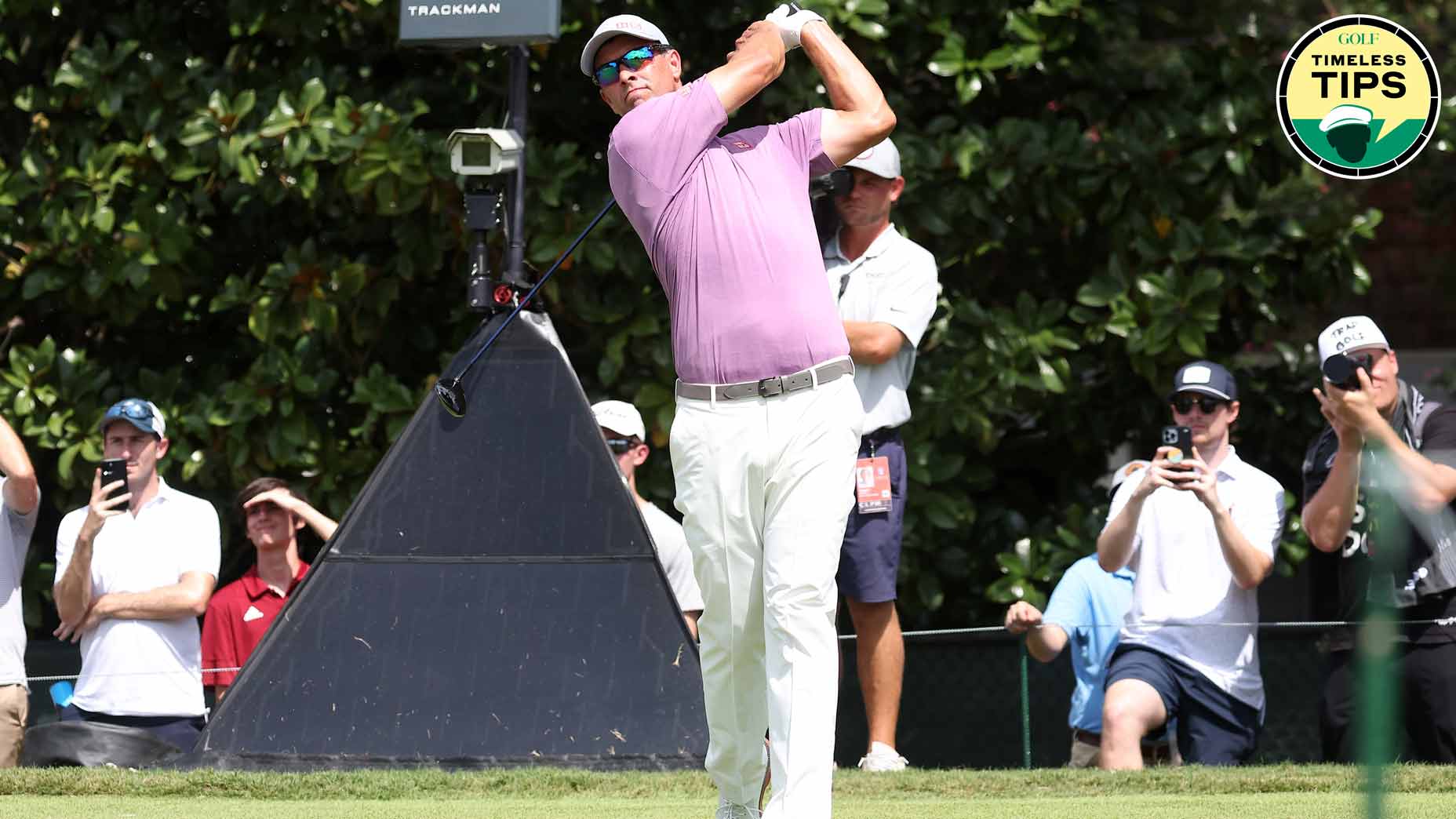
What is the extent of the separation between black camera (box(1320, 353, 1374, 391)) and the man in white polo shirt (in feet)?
12.9

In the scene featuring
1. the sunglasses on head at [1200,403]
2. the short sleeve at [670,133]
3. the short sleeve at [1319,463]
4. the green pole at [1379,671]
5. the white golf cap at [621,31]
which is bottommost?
the green pole at [1379,671]

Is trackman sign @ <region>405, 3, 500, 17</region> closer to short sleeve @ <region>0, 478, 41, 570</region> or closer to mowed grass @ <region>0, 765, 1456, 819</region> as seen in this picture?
short sleeve @ <region>0, 478, 41, 570</region>

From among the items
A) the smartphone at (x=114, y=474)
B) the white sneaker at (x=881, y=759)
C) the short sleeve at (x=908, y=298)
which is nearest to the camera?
the white sneaker at (x=881, y=759)

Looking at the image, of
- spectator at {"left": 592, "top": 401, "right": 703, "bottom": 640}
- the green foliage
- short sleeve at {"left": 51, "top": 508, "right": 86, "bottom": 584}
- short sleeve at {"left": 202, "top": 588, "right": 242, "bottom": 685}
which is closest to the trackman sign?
the green foliage

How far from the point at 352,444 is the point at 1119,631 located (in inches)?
142

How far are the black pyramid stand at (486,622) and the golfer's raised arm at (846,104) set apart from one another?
2.10 m

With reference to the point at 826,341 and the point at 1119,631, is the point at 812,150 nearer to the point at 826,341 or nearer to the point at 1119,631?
the point at 826,341

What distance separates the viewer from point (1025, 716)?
7.51 meters

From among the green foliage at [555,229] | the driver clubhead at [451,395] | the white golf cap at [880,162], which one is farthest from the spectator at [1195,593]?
the driver clubhead at [451,395]

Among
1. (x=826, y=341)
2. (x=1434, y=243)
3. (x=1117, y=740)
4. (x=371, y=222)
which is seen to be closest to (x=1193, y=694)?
(x=1117, y=740)

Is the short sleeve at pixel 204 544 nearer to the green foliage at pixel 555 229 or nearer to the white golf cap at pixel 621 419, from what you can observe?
the green foliage at pixel 555 229

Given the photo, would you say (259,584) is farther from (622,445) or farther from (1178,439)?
(1178,439)

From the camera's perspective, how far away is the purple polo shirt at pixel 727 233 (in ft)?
14.5

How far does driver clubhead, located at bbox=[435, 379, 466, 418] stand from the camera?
6496mm
